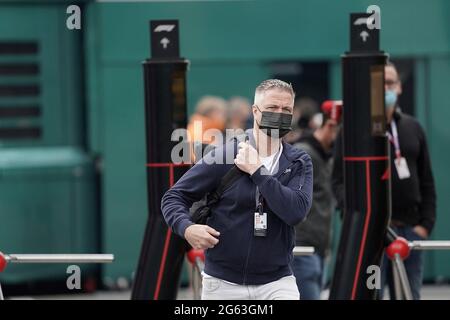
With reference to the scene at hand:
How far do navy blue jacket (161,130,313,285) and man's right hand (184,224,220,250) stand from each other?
0.05 m

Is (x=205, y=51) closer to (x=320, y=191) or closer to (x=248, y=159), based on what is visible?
(x=320, y=191)

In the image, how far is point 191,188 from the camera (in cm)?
489

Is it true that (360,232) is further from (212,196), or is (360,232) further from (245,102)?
(245,102)

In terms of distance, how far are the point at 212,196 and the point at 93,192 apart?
5749 millimetres

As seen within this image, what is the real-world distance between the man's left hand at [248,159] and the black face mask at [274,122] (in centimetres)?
12

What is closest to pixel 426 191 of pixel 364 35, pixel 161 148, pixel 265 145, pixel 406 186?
pixel 406 186

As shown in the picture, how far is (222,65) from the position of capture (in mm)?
10492

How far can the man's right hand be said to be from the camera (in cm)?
465

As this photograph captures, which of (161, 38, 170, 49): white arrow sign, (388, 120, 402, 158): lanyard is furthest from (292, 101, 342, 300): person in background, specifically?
(161, 38, 170, 49): white arrow sign

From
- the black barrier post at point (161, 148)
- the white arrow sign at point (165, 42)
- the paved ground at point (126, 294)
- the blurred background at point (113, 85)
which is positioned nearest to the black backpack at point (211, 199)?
the black barrier post at point (161, 148)

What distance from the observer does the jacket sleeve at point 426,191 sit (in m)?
7.33

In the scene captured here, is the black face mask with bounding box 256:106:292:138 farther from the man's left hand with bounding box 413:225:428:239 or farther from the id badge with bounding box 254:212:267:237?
the man's left hand with bounding box 413:225:428:239

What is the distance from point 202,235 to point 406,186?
2903 millimetres

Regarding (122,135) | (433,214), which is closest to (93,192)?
(122,135)
